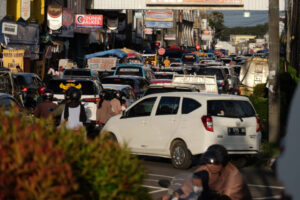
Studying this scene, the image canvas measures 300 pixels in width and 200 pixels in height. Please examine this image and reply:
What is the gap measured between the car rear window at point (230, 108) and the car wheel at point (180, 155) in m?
0.94

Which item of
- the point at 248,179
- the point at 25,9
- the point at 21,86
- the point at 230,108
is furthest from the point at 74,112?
the point at 25,9

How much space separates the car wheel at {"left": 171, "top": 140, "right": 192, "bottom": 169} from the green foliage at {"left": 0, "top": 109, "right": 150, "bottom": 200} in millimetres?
8183

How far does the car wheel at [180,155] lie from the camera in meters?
14.0

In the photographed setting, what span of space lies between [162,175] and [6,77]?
8.87m

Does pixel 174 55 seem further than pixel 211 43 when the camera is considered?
No

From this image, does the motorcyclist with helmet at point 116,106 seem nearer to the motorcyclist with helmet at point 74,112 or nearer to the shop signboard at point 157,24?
the motorcyclist with helmet at point 74,112

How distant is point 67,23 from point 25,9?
445 inches

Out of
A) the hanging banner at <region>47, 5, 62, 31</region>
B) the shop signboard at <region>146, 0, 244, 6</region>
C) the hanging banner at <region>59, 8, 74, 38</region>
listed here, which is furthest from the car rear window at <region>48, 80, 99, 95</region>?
the shop signboard at <region>146, 0, 244, 6</region>

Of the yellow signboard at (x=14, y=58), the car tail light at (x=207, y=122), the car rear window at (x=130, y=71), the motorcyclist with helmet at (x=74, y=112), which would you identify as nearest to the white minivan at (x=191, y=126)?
the car tail light at (x=207, y=122)

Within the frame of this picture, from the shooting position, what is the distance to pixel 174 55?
7569cm

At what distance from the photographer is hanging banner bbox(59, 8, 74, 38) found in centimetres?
4469

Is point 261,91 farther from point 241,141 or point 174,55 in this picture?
point 174,55

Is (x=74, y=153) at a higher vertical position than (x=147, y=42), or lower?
lower

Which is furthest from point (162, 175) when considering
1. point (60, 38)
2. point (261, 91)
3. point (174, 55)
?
point (174, 55)
